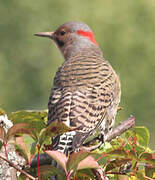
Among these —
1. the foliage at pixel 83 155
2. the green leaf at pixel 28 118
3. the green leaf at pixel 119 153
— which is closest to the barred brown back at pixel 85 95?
the green leaf at pixel 28 118

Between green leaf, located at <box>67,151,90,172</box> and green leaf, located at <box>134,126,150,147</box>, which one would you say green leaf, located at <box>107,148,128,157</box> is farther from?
green leaf, located at <box>134,126,150,147</box>

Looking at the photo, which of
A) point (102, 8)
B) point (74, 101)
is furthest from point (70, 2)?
point (74, 101)

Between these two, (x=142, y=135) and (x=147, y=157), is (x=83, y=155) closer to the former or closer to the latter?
(x=147, y=157)

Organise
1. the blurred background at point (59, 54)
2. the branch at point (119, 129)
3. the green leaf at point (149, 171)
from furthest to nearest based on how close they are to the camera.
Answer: the blurred background at point (59, 54) < the branch at point (119, 129) < the green leaf at point (149, 171)

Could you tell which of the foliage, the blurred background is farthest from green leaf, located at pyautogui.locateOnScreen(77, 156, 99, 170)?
the blurred background

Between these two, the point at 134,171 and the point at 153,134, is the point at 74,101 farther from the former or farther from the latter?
the point at 153,134

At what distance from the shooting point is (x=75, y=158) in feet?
6.38

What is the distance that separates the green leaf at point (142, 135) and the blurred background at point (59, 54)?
503 inches

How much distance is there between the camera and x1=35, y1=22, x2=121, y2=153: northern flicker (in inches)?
128

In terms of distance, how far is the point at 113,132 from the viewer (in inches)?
105

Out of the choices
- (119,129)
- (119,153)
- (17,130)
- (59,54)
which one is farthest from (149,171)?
(59,54)

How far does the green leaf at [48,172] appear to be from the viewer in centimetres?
212

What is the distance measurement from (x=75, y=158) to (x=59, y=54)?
1784cm

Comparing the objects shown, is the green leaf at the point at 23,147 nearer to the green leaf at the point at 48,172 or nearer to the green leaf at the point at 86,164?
the green leaf at the point at 48,172
